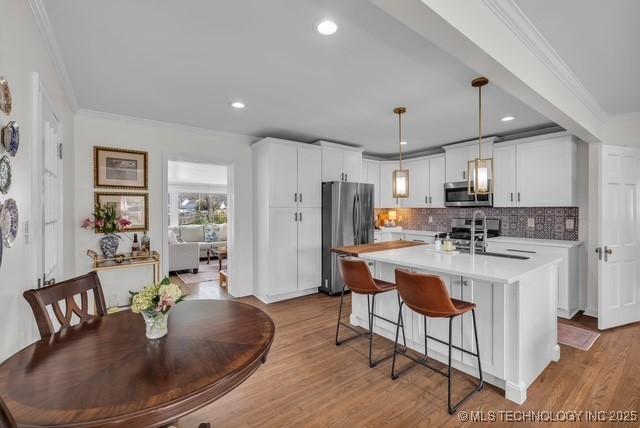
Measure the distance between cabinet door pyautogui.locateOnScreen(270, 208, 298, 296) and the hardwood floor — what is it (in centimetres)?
136

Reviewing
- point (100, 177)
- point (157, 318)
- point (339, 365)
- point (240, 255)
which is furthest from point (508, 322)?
point (100, 177)

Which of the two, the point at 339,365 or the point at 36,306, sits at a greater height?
the point at 36,306

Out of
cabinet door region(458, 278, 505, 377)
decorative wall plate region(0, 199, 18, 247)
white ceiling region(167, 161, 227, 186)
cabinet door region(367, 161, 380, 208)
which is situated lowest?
cabinet door region(458, 278, 505, 377)

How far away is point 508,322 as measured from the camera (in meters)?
2.07

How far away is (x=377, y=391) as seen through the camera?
2.17 metres

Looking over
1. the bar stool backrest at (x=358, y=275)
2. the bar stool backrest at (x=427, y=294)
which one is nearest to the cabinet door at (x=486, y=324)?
the bar stool backrest at (x=427, y=294)

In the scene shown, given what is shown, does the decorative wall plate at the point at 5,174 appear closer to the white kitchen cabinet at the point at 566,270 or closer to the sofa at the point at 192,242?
the white kitchen cabinet at the point at 566,270

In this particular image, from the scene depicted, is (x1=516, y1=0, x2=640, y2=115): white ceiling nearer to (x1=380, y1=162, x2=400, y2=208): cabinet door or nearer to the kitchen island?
the kitchen island

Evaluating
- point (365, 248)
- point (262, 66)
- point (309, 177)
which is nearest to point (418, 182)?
point (309, 177)

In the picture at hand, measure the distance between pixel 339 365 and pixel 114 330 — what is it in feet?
5.72

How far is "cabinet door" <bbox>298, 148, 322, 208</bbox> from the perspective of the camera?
4.39 meters

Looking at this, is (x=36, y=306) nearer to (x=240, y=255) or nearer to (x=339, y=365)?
(x=339, y=365)

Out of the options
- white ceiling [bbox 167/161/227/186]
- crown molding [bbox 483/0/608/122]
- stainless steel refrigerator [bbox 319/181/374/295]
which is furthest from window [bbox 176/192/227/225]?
crown molding [bbox 483/0/608/122]

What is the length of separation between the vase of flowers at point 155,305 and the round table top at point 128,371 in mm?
52
